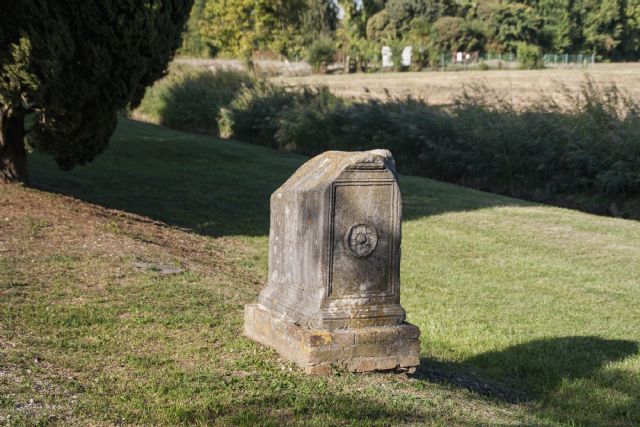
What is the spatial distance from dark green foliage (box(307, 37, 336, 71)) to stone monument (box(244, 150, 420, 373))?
217ft

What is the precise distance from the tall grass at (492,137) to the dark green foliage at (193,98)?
1667mm

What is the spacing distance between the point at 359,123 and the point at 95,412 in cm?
1862

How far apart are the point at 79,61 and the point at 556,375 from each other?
758 cm

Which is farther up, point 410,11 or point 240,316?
point 410,11

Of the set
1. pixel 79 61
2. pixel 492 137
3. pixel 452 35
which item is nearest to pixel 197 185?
pixel 79 61

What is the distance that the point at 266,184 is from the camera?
58.8 feet

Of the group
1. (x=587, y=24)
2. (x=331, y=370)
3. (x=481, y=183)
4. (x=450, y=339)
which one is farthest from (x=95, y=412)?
(x=587, y=24)

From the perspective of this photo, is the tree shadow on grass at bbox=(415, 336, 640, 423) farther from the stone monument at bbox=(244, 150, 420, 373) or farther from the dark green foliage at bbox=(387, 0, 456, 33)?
the dark green foliage at bbox=(387, 0, 456, 33)

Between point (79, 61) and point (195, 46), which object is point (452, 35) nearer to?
point (195, 46)

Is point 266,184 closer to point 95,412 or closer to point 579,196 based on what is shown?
point 579,196

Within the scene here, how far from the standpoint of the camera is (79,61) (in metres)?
A: 11.5

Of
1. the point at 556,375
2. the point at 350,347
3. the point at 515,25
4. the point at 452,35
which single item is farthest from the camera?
the point at 452,35

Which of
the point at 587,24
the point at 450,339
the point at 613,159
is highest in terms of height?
the point at 587,24

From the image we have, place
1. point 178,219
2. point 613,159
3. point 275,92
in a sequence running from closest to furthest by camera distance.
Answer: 1. point 178,219
2. point 613,159
3. point 275,92
